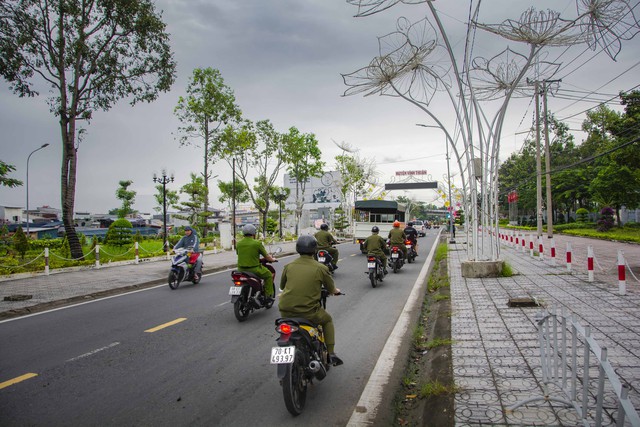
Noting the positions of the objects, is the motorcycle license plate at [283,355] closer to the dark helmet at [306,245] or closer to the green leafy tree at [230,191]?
the dark helmet at [306,245]

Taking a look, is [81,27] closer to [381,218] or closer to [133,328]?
[133,328]

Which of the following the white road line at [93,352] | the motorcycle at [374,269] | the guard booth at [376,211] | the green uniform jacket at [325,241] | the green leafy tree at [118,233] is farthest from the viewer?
→ the guard booth at [376,211]

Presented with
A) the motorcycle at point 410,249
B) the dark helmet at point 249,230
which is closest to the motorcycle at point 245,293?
the dark helmet at point 249,230

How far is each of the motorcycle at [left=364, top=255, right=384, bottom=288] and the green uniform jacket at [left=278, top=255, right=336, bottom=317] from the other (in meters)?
6.38

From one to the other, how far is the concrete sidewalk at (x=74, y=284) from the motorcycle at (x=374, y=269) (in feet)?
20.7

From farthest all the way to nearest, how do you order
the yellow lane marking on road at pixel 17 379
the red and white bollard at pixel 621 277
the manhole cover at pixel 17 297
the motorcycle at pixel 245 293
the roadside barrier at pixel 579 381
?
the manhole cover at pixel 17 297
the red and white bollard at pixel 621 277
the motorcycle at pixel 245 293
the yellow lane marking on road at pixel 17 379
the roadside barrier at pixel 579 381

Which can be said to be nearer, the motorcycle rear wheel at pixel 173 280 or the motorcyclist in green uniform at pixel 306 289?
the motorcyclist in green uniform at pixel 306 289

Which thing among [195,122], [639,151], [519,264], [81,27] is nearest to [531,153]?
[639,151]

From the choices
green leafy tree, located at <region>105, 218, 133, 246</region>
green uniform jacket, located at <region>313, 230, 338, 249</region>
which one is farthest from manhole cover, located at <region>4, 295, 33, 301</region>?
green leafy tree, located at <region>105, 218, 133, 246</region>

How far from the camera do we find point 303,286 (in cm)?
428

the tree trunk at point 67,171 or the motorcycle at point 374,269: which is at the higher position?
the tree trunk at point 67,171

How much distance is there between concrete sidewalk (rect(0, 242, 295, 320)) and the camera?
9.09 meters

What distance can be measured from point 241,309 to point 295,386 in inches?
148

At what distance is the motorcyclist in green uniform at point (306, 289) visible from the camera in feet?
13.9
